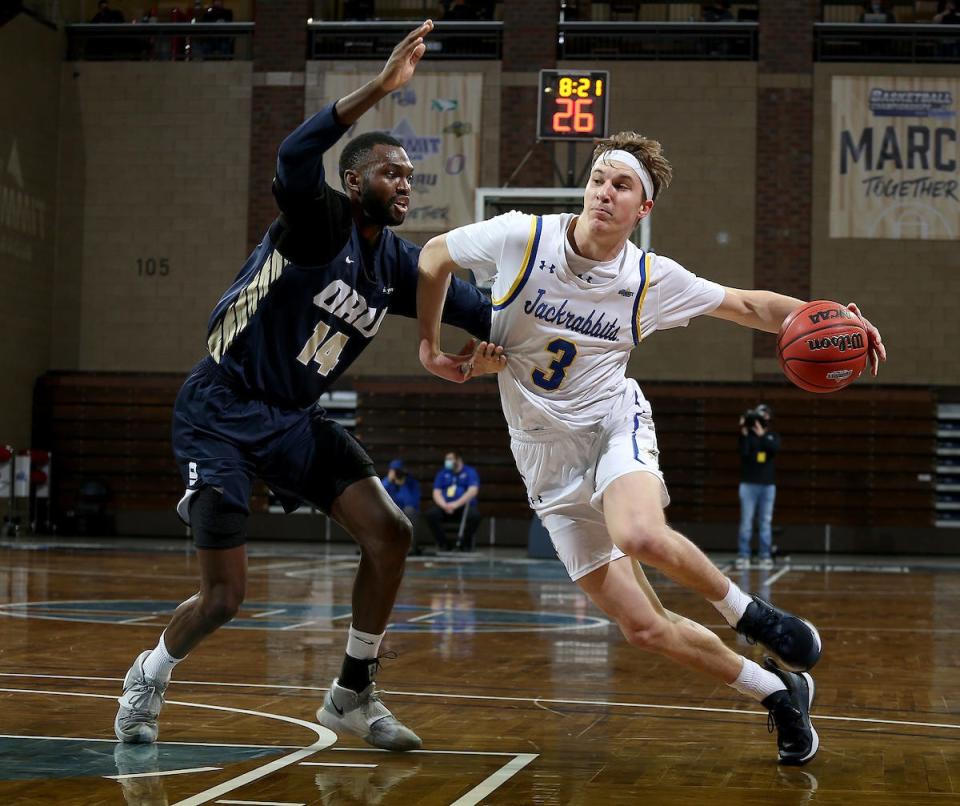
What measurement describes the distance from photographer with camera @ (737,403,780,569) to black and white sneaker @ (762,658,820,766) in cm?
1207

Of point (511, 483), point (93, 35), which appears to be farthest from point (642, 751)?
point (93, 35)

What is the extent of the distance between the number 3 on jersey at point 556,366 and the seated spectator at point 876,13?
17685 millimetres

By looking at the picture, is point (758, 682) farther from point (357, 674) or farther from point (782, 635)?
point (357, 674)

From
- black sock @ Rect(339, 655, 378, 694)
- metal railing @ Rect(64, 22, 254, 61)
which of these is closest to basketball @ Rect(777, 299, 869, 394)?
black sock @ Rect(339, 655, 378, 694)

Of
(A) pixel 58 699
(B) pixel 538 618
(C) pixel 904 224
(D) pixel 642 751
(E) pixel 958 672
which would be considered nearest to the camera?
(D) pixel 642 751

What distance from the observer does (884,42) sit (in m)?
20.7

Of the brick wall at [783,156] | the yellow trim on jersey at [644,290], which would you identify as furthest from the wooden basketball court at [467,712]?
the brick wall at [783,156]

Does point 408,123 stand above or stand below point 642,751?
above

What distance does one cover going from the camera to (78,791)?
12.5 feet

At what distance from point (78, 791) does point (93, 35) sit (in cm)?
1994

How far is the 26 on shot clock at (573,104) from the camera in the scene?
14.7 m

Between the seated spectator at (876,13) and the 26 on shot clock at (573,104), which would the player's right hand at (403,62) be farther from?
the seated spectator at (876,13)

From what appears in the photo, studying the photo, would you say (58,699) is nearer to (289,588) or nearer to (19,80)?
(289,588)

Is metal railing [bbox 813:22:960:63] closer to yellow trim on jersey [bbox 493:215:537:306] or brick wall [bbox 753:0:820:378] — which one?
brick wall [bbox 753:0:820:378]
